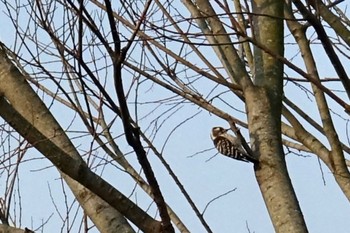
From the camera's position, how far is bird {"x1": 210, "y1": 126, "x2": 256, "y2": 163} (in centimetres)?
165

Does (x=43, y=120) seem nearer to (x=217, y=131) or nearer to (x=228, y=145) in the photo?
(x=228, y=145)

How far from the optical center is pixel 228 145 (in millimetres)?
1916

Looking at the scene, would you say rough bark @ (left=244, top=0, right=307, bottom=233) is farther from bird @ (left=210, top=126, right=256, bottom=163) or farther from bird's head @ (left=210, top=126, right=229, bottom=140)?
bird's head @ (left=210, top=126, right=229, bottom=140)

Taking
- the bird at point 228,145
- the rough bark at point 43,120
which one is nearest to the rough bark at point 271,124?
the bird at point 228,145

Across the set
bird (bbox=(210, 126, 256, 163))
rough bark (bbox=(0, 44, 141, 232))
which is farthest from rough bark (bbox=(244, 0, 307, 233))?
rough bark (bbox=(0, 44, 141, 232))

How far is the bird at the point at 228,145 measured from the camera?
1648 millimetres

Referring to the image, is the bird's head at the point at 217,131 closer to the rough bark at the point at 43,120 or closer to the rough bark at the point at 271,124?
the rough bark at the point at 271,124

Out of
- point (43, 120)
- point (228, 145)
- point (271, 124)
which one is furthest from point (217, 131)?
point (43, 120)

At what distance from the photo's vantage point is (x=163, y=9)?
2.45 meters

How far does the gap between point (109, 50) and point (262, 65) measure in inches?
23.9

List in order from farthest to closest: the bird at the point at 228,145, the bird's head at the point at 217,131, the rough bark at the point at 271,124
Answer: the bird's head at the point at 217,131, the bird at the point at 228,145, the rough bark at the point at 271,124

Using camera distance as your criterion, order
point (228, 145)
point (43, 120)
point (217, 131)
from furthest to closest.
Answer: point (217, 131), point (228, 145), point (43, 120)

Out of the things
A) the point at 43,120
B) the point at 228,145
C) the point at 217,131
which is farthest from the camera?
the point at 217,131

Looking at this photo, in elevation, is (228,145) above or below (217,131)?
below
